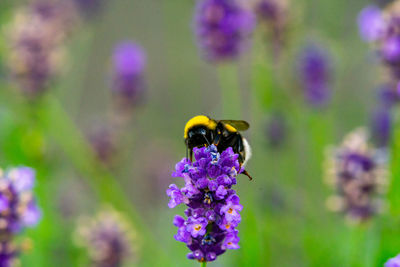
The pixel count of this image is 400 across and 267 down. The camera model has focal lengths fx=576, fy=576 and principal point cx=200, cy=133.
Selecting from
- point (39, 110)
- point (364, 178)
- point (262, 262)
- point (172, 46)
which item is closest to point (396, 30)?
point (364, 178)

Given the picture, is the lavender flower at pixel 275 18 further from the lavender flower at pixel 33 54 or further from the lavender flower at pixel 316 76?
the lavender flower at pixel 33 54

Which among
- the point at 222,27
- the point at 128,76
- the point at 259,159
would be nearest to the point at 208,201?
the point at 222,27

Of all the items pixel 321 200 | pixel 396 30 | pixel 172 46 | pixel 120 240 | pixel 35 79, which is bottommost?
pixel 120 240

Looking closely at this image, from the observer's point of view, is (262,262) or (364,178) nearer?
(364,178)

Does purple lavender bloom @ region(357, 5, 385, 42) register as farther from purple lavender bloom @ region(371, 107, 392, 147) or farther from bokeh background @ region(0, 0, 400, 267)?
purple lavender bloom @ region(371, 107, 392, 147)

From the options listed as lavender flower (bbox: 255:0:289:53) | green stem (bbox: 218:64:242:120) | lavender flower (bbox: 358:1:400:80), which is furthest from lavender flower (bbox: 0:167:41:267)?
lavender flower (bbox: 255:0:289:53)

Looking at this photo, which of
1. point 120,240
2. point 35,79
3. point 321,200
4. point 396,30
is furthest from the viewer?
point 321,200

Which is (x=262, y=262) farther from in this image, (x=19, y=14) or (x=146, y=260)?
(x=19, y=14)

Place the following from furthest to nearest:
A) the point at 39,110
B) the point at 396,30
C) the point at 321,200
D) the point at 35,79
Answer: the point at 321,200 < the point at 39,110 < the point at 35,79 < the point at 396,30
